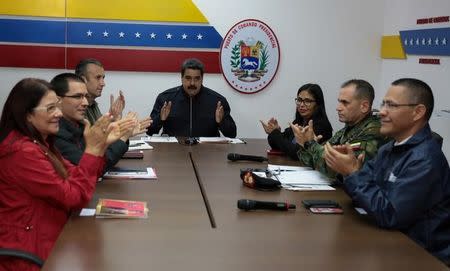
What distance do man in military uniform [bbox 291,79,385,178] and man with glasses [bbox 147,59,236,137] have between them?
1529mm

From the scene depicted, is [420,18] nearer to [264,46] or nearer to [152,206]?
[264,46]

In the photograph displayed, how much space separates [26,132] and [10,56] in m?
3.18

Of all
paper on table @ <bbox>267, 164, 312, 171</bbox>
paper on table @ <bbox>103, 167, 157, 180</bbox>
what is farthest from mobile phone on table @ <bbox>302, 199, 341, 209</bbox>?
paper on table @ <bbox>103, 167, 157, 180</bbox>

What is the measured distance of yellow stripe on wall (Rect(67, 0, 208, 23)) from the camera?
16.9 ft

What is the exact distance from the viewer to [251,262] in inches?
72.6

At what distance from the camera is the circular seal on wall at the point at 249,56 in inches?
211

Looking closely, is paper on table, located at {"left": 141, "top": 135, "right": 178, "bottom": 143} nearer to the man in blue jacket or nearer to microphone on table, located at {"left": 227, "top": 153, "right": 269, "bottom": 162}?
microphone on table, located at {"left": 227, "top": 153, "right": 269, "bottom": 162}

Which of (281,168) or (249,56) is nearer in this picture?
(281,168)

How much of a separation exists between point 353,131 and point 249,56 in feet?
7.76

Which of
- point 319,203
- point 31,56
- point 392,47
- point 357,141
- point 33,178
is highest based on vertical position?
point 392,47

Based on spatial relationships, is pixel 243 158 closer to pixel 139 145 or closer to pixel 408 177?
pixel 139 145

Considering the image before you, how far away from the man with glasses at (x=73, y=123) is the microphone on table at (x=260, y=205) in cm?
85

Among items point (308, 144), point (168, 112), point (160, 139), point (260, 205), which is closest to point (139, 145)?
point (160, 139)

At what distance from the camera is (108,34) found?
5.21 meters
